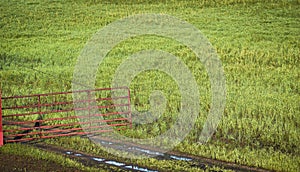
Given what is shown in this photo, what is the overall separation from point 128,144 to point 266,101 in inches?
158

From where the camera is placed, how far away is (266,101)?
14.0 meters

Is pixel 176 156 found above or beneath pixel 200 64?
beneath

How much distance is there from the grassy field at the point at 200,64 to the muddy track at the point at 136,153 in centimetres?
26

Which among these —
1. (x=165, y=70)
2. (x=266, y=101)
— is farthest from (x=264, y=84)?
(x=165, y=70)

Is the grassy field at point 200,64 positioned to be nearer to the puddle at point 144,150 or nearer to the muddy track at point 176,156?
the muddy track at point 176,156

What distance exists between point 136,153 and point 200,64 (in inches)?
322

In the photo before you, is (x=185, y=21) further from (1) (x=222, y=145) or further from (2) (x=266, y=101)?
(1) (x=222, y=145)

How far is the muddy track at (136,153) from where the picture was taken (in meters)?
9.88

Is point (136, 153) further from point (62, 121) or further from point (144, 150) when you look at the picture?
point (62, 121)

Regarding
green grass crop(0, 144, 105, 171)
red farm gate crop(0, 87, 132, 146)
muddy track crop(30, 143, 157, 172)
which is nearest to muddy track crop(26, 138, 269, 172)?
muddy track crop(30, 143, 157, 172)

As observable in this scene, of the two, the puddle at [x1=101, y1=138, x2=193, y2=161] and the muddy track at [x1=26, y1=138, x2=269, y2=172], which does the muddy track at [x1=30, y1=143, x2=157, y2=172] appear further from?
the puddle at [x1=101, y1=138, x2=193, y2=161]

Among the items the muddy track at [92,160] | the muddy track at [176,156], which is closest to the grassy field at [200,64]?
the muddy track at [176,156]

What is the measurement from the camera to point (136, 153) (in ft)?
36.0

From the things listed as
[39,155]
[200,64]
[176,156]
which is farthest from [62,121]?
[200,64]
